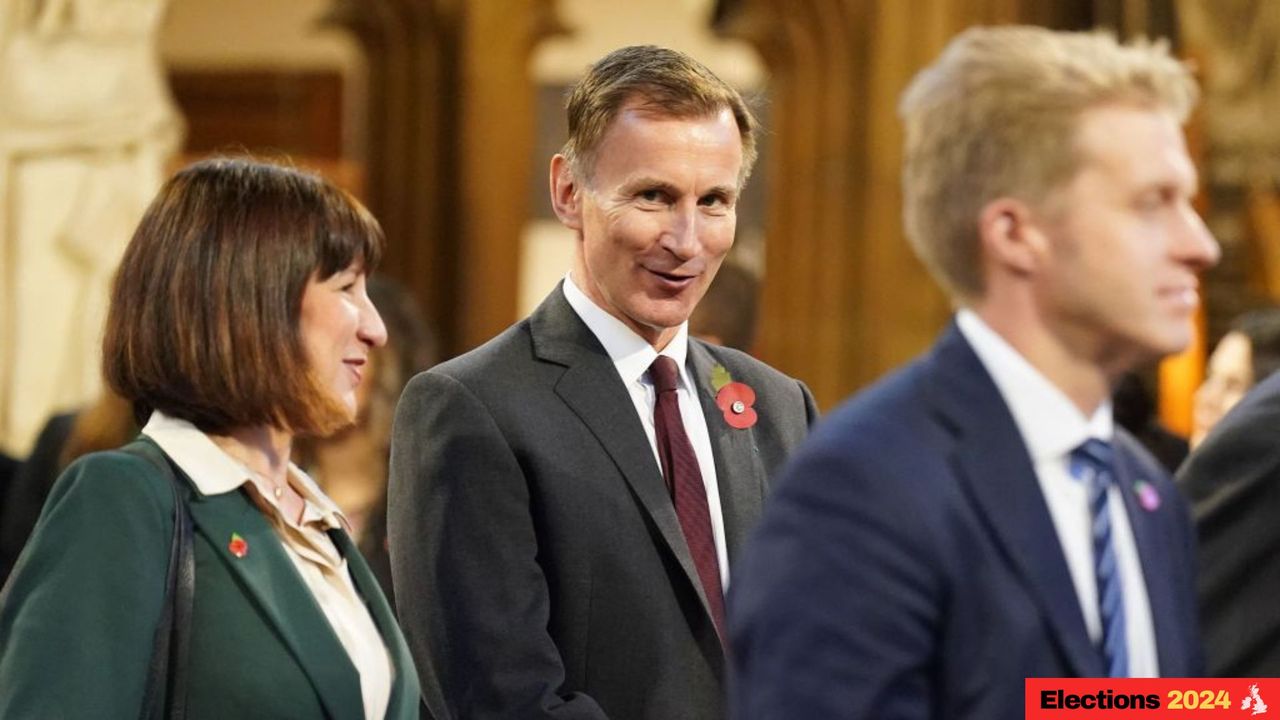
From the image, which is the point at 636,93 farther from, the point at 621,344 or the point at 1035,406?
the point at 1035,406

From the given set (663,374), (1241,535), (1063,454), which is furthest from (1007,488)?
(663,374)

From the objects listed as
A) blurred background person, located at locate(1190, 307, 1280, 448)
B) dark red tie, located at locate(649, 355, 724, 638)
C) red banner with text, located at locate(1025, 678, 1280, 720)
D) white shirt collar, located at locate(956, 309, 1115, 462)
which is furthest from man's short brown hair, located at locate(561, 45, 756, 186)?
blurred background person, located at locate(1190, 307, 1280, 448)

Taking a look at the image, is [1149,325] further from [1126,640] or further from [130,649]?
[130,649]

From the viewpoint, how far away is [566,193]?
9.66 feet

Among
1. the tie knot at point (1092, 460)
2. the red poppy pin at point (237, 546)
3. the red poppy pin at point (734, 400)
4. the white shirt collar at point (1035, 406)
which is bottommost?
the red poppy pin at point (237, 546)

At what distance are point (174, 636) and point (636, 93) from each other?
36.0 inches

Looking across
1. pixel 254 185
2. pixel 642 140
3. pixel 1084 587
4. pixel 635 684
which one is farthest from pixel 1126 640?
pixel 254 185

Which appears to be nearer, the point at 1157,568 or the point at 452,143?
the point at 1157,568

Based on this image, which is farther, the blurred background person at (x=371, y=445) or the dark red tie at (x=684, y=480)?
the blurred background person at (x=371, y=445)

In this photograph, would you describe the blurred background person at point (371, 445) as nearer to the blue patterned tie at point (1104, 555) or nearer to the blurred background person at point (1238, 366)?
the blurred background person at point (1238, 366)

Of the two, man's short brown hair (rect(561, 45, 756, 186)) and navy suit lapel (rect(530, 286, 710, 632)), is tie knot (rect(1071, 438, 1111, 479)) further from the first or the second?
man's short brown hair (rect(561, 45, 756, 186))

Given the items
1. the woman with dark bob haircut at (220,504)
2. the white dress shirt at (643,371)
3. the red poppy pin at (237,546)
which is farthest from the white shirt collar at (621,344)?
the red poppy pin at (237,546)

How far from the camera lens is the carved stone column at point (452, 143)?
8.00m

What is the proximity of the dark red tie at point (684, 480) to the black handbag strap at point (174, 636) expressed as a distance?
2.02ft
